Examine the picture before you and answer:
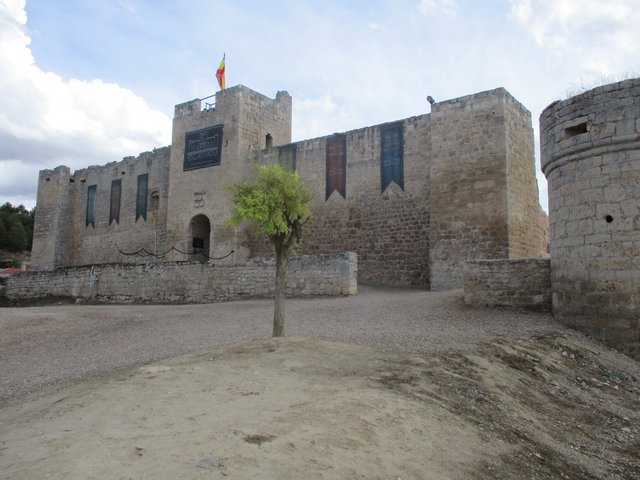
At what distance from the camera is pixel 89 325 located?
1129 centimetres

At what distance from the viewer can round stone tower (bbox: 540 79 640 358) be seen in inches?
290

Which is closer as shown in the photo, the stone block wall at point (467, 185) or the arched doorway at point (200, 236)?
the stone block wall at point (467, 185)

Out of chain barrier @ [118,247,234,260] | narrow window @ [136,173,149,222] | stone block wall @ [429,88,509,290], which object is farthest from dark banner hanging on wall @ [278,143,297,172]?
narrow window @ [136,173,149,222]

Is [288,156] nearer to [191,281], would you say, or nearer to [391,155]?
[391,155]

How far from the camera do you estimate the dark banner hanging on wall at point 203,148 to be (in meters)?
21.0

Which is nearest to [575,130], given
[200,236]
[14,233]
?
[200,236]

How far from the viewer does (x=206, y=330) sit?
30.7 ft

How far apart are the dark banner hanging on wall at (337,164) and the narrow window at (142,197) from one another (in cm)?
1142

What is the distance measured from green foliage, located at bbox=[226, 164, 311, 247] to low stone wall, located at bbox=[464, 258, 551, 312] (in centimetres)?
403

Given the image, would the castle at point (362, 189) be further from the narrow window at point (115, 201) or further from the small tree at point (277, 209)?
the small tree at point (277, 209)

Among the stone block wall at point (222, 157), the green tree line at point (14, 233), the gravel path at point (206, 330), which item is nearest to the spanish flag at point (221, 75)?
the stone block wall at point (222, 157)

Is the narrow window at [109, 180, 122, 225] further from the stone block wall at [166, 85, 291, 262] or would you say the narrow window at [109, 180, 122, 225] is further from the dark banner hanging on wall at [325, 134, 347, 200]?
the dark banner hanging on wall at [325, 134, 347, 200]

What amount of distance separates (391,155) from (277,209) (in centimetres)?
1076

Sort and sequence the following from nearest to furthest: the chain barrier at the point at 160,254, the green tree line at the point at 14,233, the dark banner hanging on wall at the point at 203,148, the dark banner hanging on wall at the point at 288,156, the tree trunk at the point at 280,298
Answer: the tree trunk at the point at 280,298
the dark banner hanging on wall at the point at 288,156
the chain barrier at the point at 160,254
the dark banner hanging on wall at the point at 203,148
the green tree line at the point at 14,233
